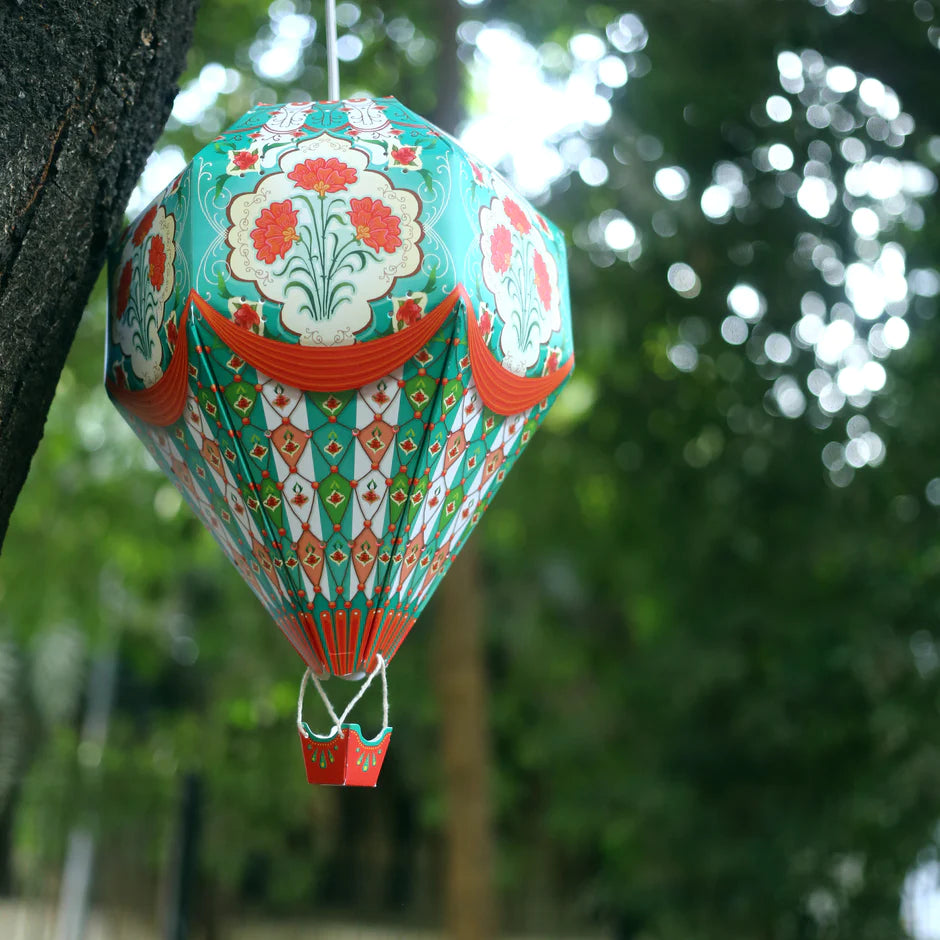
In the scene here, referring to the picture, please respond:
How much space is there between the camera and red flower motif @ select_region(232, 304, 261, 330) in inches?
38.5

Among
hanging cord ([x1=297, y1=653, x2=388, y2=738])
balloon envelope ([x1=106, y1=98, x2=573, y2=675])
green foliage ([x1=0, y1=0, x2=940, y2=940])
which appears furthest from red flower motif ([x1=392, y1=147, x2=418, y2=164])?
green foliage ([x1=0, y1=0, x2=940, y2=940])

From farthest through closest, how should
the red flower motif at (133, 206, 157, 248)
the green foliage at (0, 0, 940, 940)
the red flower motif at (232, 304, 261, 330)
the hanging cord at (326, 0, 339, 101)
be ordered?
1. the green foliage at (0, 0, 940, 940)
2. the hanging cord at (326, 0, 339, 101)
3. the red flower motif at (133, 206, 157, 248)
4. the red flower motif at (232, 304, 261, 330)

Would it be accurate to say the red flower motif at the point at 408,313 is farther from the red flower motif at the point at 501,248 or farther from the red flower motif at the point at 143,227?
the red flower motif at the point at 143,227

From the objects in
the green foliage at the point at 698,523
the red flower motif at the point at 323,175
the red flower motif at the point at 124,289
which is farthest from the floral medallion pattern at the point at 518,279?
the green foliage at the point at 698,523

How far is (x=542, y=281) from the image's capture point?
1138mm

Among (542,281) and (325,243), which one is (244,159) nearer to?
(325,243)

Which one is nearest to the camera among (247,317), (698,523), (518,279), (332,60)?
(247,317)

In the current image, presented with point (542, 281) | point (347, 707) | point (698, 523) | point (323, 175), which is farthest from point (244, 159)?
point (698, 523)

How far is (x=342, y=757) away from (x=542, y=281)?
1.76 ft

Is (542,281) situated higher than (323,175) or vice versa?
(323,175)

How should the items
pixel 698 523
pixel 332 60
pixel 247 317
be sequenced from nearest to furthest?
1. pixel 247 317
2. pixel 332 60
3. pixel 698 523

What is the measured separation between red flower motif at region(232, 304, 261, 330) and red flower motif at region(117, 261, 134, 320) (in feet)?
0.62

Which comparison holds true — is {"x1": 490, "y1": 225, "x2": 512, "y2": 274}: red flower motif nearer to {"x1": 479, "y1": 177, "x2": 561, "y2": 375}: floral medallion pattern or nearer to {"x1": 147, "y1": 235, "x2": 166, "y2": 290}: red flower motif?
{"x1": 479, "y1": 177, "x2": 561, "y2": 375}: floral medallion pattern

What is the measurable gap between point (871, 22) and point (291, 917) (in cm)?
584
